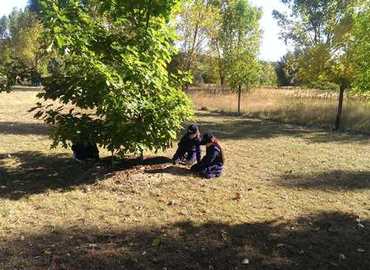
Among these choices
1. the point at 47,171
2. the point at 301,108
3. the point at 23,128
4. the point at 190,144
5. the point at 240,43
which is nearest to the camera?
the point at 47,171

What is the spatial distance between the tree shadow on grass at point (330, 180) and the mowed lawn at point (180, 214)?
0.9 inches

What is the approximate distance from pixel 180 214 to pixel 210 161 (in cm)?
235

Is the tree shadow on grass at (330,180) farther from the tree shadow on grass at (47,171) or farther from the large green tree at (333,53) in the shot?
the large green tree at (333,53)

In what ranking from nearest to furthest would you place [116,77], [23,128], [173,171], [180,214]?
[180,214] → [116,77] → [173,171] → [23,128]

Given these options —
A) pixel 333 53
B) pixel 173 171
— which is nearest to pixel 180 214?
pixel 173 171

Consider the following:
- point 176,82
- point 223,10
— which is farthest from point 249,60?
point 176,82

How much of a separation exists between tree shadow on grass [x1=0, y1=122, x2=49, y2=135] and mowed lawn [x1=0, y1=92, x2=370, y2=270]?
2671 mm

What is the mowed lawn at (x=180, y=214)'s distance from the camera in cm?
532

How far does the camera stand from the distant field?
19.2 metres

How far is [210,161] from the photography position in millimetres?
8992

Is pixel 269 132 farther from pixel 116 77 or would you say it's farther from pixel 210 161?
pixel 116 77

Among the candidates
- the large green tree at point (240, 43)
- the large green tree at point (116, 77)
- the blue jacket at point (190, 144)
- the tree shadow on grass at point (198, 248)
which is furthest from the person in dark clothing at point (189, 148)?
the large green tree at point (240, 43)

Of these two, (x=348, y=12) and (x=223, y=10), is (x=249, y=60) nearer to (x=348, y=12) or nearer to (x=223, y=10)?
(x=348, y=12)

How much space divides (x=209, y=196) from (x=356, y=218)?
235cm
